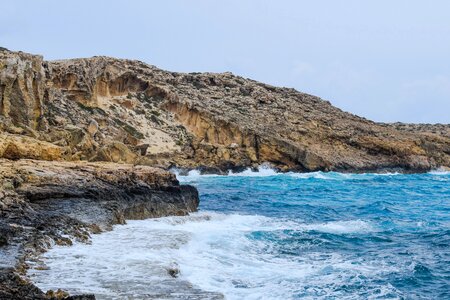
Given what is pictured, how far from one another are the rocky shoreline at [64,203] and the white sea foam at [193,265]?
0.53 m

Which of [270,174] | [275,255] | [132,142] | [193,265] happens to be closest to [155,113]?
[132,142]

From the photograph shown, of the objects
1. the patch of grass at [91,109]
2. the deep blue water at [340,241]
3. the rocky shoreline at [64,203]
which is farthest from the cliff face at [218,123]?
the rocky shoreline at [64,203]

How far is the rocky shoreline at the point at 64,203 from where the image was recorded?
12.3 meters

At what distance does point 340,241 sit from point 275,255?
3702 millimetres

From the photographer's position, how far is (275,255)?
1661 cm

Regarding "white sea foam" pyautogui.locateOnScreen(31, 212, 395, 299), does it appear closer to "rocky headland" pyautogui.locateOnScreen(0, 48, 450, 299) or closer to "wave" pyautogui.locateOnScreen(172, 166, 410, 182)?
"rocky headland" pyautogui.locateOnScreen(0, 48, 450, 299)

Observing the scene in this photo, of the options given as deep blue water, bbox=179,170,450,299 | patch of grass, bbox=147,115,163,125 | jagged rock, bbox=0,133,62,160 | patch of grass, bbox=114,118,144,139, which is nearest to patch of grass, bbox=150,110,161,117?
patch of grass, bbox=147,115,163,125

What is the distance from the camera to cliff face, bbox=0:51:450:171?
2053 inches

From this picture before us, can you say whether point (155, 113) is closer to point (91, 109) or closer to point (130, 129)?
point (130, 129)

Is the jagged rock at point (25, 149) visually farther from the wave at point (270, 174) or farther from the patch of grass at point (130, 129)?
the patch of grass at point (130, 129)

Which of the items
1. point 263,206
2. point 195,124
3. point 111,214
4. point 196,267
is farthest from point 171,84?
point 196,267

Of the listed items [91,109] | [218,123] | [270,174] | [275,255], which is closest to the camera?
[275,255]

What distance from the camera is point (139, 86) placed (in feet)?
211

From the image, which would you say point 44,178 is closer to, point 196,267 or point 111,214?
point 111,214
